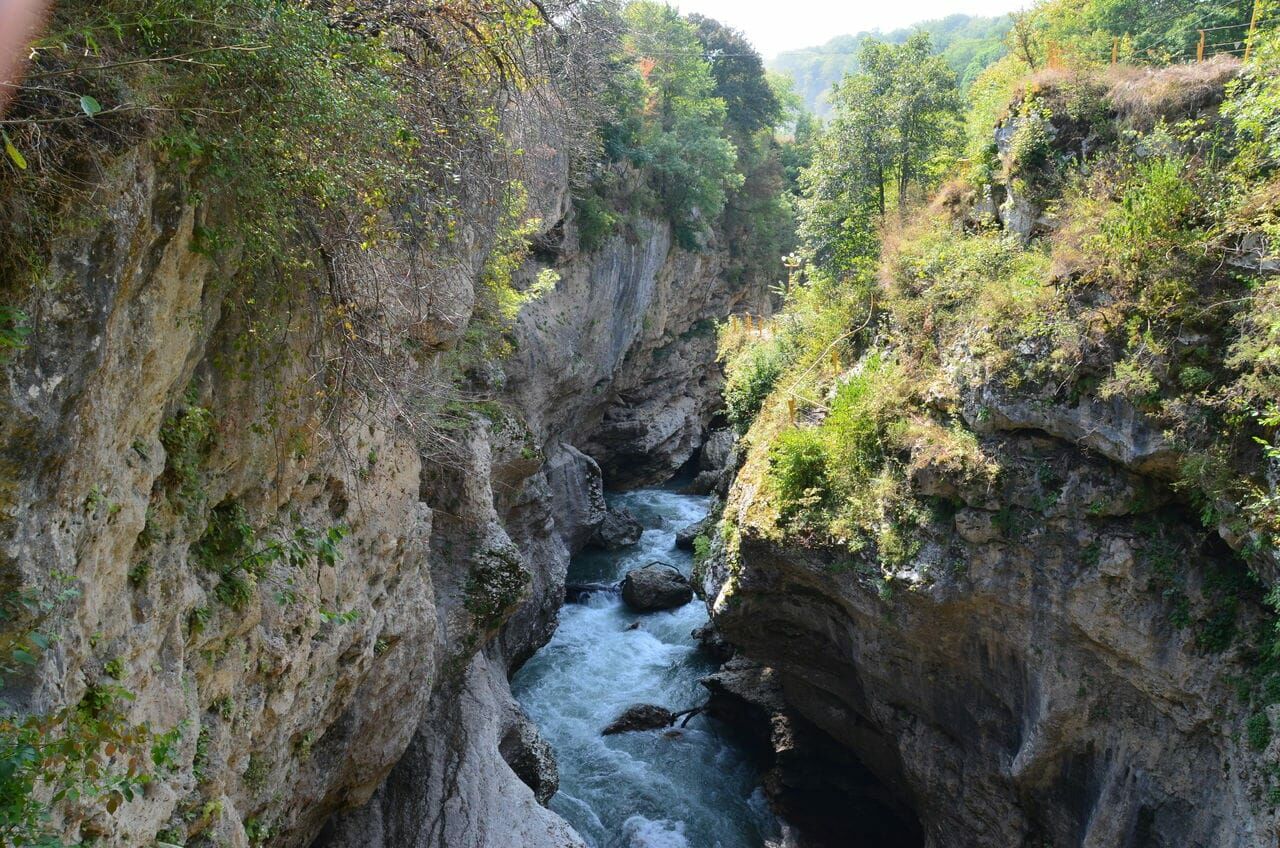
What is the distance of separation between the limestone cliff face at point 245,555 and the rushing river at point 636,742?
6.22ft

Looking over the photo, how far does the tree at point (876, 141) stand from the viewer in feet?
55.5

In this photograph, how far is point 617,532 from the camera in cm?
2317

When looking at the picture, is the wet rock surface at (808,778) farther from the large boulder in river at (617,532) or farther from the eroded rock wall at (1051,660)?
the large boulder in river at (617,532)

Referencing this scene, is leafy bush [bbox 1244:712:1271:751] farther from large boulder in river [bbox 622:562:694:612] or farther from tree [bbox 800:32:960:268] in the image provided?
large boulder in river [bbox 622:562:694:612]

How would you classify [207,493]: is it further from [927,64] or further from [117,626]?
[927,64]

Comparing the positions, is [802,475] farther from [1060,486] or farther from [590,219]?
[590,219]

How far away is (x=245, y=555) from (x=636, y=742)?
35.0 feet

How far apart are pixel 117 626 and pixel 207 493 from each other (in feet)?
3.72

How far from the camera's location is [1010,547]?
948 cm

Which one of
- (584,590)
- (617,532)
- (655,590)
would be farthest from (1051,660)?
(617,532)

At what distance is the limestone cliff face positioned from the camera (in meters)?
3.36

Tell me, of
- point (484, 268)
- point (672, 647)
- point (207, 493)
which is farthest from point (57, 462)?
point (672, 647)

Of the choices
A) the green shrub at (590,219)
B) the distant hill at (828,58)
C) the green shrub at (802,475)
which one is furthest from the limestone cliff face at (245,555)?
the distant hill at (828,58)

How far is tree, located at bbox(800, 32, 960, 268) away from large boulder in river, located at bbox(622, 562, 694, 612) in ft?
27.3
